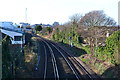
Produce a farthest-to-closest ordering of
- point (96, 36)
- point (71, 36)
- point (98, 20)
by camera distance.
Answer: point (71, 36) < point (98, 20) < point (96, 36)

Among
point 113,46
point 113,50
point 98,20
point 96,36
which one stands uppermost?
point 98,20

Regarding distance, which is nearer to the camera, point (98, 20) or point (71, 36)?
point (98, 20)

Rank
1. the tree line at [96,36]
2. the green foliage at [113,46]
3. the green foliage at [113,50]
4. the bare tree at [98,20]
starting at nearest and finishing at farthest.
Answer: the green foliage at [113,50], the green foliage at [113,46], the tree line at [96,36], the bare tree at [98,20]

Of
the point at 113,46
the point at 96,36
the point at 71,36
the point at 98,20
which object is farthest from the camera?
the point at 71,36

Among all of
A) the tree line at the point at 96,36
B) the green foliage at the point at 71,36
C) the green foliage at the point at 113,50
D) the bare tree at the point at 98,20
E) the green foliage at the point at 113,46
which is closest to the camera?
the green foliage at the point at 113,50

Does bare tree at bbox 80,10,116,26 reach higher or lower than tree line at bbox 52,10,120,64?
higher

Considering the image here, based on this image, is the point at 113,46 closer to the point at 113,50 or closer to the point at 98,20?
the point at 113,50

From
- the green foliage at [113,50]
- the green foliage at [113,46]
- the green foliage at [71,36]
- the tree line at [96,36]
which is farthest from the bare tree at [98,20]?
the green foliage at [113,46]

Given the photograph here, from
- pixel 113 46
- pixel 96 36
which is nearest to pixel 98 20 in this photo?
pixel 96 36

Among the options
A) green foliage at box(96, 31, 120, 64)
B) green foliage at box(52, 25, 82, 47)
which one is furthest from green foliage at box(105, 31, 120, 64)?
green foliage at box(52, 25, 82, 47)

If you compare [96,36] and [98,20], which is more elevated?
[98,20]

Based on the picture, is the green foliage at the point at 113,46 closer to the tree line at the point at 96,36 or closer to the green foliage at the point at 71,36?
the tree line at the point at 96,36

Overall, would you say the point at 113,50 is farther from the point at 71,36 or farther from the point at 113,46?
the point at 71,36

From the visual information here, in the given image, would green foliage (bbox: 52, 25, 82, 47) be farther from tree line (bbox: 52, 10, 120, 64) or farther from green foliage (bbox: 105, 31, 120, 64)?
green foliage (bbox: 105, 31, 120, 64)
